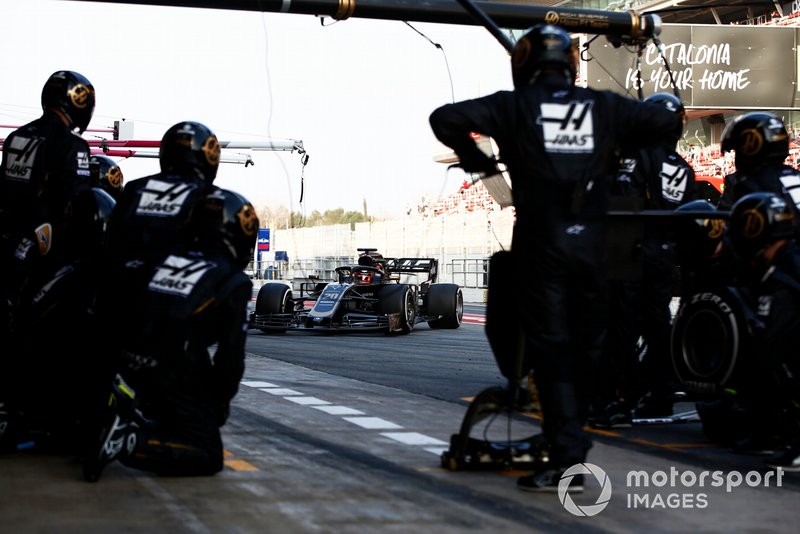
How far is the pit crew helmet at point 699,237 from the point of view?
6297 millimetres

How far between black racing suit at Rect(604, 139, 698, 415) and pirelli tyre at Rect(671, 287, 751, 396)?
2.94ft

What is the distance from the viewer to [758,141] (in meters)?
6.02

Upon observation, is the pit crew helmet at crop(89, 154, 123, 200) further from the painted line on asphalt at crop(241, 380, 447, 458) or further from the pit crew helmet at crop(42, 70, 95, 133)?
the painted line on asphalt at crop(241, 380, 447, 458)

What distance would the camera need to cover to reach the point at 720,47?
31641mm

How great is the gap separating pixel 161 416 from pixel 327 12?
337 centimetres

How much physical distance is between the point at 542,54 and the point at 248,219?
1.51 metres

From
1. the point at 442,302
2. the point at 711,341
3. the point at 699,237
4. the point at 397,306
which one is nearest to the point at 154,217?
the point at 711,341

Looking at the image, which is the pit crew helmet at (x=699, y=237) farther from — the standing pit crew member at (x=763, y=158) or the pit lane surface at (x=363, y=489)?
the pit lane surface at (x=363, y=489)

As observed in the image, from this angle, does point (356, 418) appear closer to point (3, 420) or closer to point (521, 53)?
point (3, 420)

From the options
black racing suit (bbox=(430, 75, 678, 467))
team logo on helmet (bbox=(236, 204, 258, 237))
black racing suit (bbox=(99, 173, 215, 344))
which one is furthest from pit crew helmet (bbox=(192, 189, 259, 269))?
black racing suit (bbox=(430, 75, 678, 467))

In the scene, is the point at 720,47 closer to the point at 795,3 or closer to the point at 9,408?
the point at 795,3

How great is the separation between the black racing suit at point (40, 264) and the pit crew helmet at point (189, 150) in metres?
0.62

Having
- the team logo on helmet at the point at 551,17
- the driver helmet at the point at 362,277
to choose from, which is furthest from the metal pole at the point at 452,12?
the driver helmet at the point at 362,277

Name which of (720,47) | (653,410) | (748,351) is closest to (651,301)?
(653,410)
